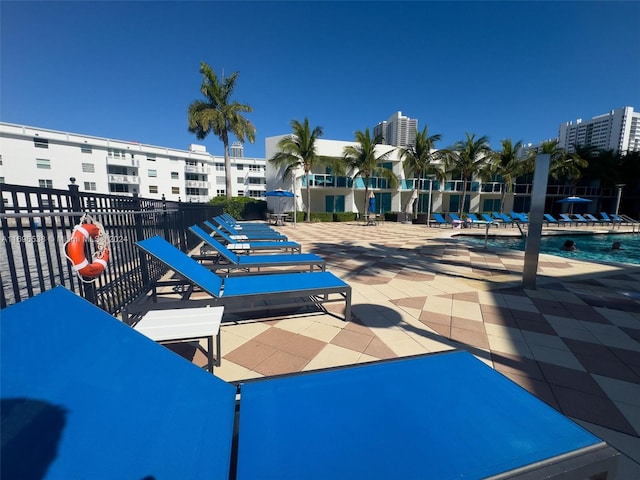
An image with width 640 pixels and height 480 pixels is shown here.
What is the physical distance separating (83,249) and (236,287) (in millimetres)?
1603

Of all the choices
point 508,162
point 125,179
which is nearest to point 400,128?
point 508,162

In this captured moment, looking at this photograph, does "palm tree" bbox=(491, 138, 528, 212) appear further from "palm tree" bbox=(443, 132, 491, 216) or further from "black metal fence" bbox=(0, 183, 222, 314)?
"black metal fence" bbox=(0, 183, 222, 314)

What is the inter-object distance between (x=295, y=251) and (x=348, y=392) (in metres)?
6.15

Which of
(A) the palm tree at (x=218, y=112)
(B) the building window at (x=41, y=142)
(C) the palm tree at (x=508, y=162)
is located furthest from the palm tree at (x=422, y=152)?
(B) the building window at (x=41, y=142)

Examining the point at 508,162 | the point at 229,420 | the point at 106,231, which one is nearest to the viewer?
the point at 229,420

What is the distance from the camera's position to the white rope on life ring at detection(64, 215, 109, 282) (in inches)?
87.6

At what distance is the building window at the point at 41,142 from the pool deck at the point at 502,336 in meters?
45.9

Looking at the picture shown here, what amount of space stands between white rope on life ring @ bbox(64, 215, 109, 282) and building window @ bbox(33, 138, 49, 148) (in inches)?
1808

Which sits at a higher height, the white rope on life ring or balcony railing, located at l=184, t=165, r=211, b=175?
balcony railing, located at l=184, t=165, r=211, b=175

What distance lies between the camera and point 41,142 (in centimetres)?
3406

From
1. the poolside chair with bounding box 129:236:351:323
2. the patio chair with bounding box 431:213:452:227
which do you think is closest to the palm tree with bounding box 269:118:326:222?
the patio chair with bounding box 431:213:452:227

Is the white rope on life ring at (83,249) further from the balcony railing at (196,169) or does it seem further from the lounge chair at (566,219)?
the balcony railing at (196,169)

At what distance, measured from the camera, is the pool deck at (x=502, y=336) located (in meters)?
2.31

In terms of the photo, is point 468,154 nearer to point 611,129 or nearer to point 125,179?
point 125,179
